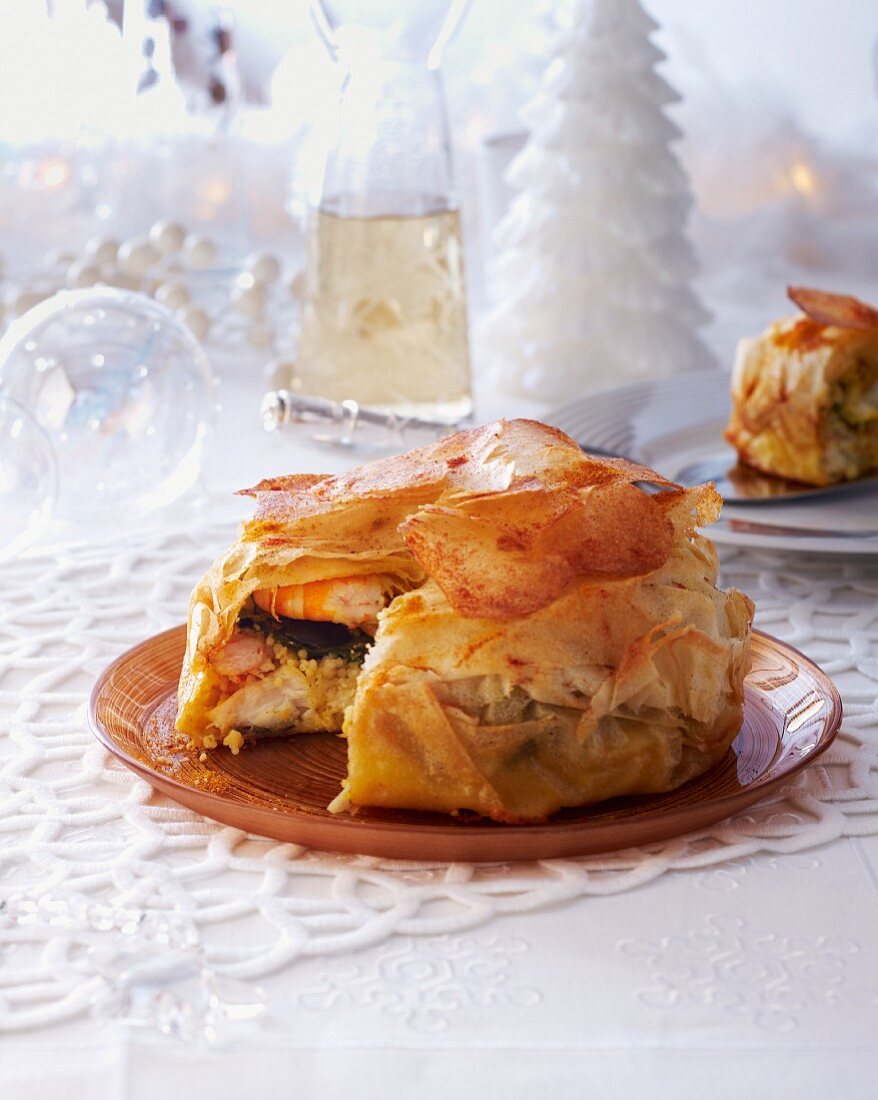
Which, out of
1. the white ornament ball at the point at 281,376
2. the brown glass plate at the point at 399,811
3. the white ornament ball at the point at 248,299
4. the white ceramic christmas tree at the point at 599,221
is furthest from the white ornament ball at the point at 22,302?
the brown glass plate at the point at 399,811

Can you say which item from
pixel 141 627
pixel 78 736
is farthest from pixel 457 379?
pixel 78 736

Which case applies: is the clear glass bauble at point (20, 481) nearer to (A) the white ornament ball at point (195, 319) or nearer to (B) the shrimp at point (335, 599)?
(B) the shrimp at point (335, 599)

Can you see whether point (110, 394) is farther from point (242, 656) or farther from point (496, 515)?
point (496, 515)

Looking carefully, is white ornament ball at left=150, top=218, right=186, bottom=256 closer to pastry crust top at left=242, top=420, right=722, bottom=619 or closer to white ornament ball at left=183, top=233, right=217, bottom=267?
white ornament ball at left=183, top=233, right=217, bottom=267

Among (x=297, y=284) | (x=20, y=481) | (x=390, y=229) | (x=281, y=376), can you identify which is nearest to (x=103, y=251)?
(x=297, y=284)

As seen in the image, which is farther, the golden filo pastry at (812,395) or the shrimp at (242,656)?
the golden filo pastry at (812,395)

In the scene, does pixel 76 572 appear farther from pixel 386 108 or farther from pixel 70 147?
pixel 70 147
